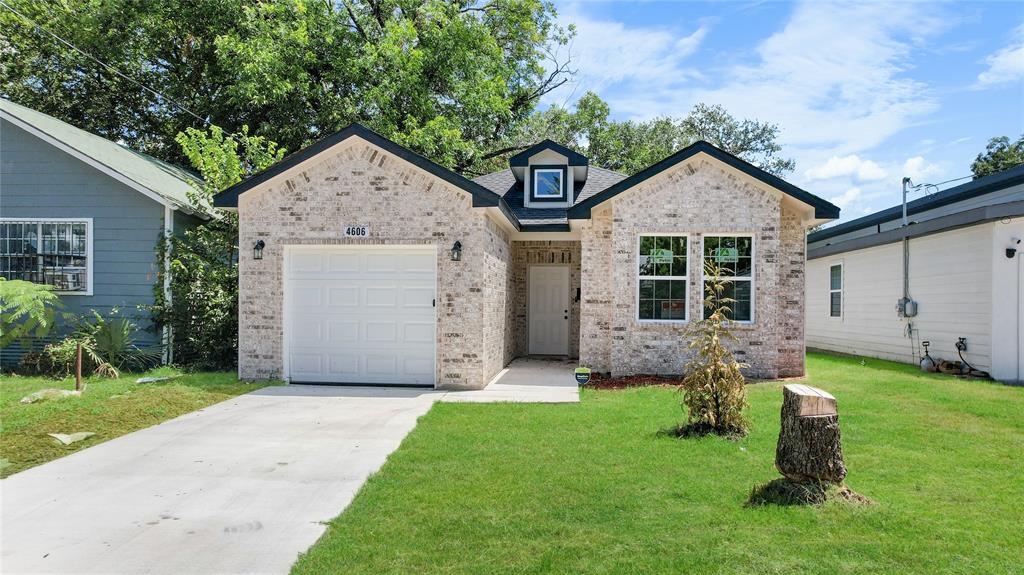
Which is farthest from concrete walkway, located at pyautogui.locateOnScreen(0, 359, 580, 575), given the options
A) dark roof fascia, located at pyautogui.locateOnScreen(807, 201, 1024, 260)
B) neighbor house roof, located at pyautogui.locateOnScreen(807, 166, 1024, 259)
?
neighbor house roof, located at pyautogui.locateOnScreen(807, 166, 1024, 259)

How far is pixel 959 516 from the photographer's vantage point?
4.16 metres

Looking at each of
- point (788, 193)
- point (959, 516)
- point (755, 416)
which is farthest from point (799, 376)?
point (959, 516)

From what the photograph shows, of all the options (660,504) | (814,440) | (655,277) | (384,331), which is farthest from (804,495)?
(384,331)

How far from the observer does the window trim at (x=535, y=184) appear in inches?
545

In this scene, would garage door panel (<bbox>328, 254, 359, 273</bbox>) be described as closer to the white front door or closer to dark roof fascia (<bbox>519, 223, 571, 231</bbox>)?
dark roof fascia (<bbox>519, 223, 571, 231</bbox>)

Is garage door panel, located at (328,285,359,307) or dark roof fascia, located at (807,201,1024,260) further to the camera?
dark roof fascia, located at (807,201,1024,260)

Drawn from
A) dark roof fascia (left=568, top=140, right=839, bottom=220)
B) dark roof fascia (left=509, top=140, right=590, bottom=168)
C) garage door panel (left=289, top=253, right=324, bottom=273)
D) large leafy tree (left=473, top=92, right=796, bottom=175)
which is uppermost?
large leafy tree (left=473, top=92, right=796, bottom=175)

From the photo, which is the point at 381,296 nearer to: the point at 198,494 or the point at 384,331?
the point at 384,331

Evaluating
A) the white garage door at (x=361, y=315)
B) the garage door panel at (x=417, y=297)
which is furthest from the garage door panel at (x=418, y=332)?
the garage door panel at (x=417, y=297)

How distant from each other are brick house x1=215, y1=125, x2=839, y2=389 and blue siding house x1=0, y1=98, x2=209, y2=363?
2852 mm

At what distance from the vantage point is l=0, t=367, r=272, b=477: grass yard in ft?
19.8

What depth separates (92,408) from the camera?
7.69m

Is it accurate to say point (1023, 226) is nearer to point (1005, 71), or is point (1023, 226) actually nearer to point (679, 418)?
point (1005, 71)

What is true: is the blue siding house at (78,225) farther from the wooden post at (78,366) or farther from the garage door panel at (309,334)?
the garage door panel at (309,334)
